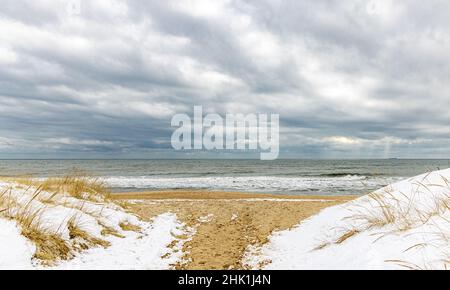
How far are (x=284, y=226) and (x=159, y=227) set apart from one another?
130 inches

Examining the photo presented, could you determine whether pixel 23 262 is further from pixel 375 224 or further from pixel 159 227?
pixel 375 224

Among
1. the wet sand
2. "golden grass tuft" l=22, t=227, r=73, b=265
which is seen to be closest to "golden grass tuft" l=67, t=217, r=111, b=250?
"golden grass tuft" l=22, t=227, r=73, b=265

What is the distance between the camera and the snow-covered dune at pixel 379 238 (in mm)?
3355

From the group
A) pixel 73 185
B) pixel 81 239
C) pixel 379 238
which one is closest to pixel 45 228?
pixel 81 239

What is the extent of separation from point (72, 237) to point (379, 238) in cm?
496

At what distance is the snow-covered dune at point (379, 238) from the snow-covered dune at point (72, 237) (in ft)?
6.65

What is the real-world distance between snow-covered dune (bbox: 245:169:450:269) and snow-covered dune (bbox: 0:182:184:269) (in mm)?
2026

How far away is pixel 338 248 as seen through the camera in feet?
14.8

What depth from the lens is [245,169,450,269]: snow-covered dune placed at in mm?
3355

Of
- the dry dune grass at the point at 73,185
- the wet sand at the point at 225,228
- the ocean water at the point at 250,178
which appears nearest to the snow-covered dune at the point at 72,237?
the wet sand at the point at 225,228

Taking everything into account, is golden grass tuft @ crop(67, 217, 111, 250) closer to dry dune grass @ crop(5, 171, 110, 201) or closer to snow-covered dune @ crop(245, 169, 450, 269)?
dry dune grass @ crop(5, 171, 110, 201)

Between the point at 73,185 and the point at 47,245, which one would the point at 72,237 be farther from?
the point at 73,185

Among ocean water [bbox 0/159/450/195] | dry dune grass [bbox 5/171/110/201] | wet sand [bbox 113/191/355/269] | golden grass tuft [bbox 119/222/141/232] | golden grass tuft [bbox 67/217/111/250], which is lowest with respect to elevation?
ocean water [bbox 0/159/450/195]
